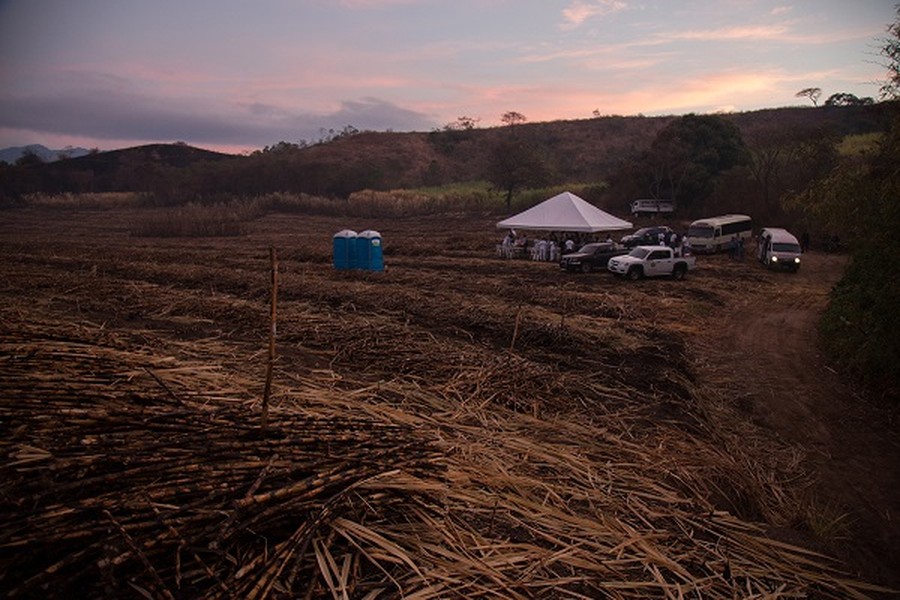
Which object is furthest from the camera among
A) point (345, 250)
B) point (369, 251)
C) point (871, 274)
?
point (345, 250)

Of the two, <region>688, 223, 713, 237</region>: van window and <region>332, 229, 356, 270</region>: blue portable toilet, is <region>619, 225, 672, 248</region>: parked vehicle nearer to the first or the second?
<region>688, 223, 713, 237</region>: van window

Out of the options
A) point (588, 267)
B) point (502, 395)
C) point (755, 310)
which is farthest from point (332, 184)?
point (502, 395)

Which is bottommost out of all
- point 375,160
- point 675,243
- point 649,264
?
point 675,243

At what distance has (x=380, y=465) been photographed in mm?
3627

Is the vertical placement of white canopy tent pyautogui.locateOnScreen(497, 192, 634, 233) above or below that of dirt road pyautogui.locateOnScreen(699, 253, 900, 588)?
above

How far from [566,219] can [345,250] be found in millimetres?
11389

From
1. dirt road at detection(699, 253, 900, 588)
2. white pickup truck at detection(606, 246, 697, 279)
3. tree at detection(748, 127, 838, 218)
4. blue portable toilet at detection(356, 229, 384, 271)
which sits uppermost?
tree at detection(748, 127, 838, 218)

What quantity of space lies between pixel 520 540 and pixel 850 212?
13.9m

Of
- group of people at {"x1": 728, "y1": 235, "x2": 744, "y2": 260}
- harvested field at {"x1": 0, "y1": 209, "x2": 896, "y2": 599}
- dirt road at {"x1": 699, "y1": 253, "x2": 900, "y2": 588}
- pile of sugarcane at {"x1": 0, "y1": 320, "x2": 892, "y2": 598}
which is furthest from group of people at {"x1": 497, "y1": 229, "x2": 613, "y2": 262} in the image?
pile of sugarcane at {"x1": 0, "y1": 320, "x2": 892, "y2": 598}

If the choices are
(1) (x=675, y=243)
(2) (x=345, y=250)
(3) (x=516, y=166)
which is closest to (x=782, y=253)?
(1) (x=675, y=243)

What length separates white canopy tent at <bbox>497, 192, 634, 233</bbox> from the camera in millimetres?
25047

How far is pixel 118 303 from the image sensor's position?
1148 cm

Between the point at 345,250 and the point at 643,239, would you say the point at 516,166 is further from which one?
the point at 345,250

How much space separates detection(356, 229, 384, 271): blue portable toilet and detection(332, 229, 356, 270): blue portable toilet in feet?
0.64
